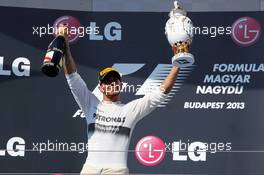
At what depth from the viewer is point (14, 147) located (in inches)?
189

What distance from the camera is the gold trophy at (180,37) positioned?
2.75 meters

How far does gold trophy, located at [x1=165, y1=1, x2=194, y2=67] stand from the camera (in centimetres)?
275

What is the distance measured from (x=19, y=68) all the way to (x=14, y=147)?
1.73ft

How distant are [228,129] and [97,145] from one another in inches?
85.4

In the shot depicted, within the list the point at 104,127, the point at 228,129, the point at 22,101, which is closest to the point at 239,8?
the point at 228,129

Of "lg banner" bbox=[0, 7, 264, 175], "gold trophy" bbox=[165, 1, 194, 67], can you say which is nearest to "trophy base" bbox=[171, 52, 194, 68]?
"gold trophy" bbox=[165, 1, 194, 67]

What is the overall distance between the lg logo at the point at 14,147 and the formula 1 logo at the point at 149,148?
76 centimetres

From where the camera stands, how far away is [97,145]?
273 cm

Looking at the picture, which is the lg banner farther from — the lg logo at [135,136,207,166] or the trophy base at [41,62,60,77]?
the trophy base at [41,62,60,77]

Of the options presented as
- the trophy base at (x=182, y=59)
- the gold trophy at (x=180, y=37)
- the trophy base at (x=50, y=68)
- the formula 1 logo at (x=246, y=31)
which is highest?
the formula 1 logo at (x=246, y=31)

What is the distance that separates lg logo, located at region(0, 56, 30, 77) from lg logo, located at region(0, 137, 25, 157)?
1.43 ft

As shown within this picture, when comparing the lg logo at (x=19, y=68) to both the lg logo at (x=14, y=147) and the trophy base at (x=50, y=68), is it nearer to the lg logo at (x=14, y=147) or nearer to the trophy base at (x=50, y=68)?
the lg logo at (x=14, y=147)

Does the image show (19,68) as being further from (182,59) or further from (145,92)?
(182,59)
